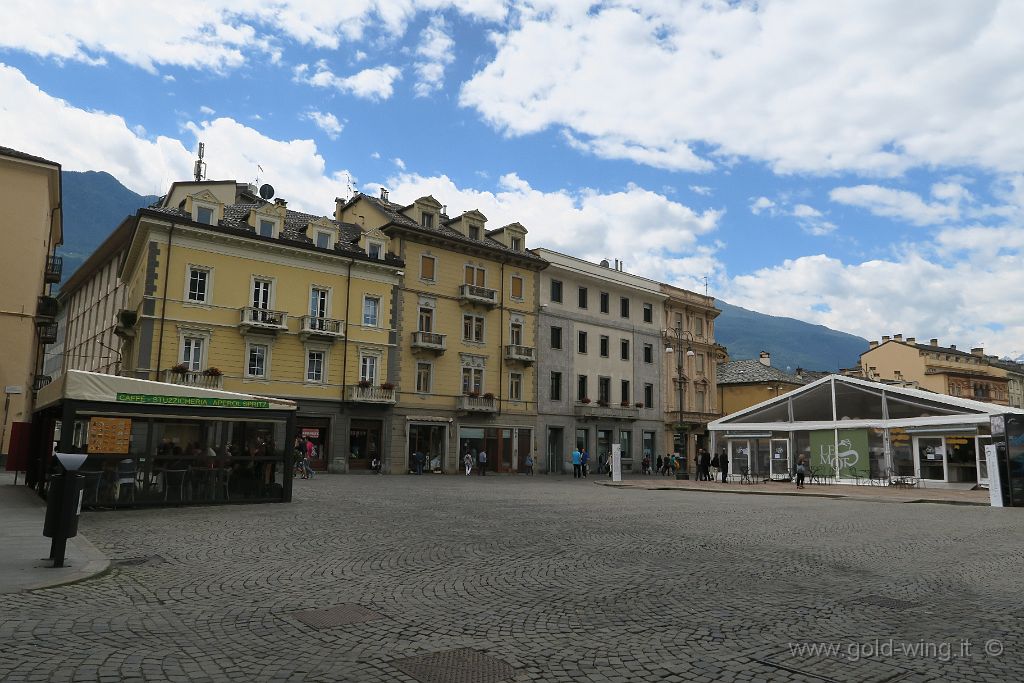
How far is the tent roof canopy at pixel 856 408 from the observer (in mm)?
30156

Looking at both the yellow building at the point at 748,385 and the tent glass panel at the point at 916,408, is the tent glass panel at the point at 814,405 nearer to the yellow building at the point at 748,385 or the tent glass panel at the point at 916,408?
the tent glass panel at the point at 916,408

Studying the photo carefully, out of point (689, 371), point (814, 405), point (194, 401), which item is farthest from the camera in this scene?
point (689, 371)

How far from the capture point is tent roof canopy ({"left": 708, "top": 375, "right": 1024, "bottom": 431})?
3016cm

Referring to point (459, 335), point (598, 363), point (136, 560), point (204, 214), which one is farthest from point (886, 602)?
point (598, 363)

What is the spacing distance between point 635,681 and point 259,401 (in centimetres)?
1391

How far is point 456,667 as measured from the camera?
5145mm

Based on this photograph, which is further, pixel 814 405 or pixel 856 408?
pixel 814 405

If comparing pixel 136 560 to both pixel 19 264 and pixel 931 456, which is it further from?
pixel 19 264

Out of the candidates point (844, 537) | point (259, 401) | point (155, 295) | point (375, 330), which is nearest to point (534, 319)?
point (375, 330)

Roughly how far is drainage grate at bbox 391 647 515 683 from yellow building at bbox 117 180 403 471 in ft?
97.9

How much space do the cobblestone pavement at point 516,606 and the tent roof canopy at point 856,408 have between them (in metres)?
19.4

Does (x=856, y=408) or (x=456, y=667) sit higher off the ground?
(x=856, y=408)

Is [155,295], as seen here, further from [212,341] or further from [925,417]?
[925,417]

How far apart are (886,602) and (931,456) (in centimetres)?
2844
